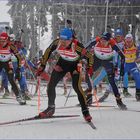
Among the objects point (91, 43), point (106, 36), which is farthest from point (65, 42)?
point (106, 36)

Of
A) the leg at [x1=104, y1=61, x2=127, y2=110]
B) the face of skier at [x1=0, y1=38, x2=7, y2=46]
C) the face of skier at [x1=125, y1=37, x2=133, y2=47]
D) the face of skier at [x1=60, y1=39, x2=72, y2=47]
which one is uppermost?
the face of skier at [x1=60, y1=39, x2=72, y2=47]

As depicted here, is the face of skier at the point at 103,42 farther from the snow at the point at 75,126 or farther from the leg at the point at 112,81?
the snow at the point at 75,126

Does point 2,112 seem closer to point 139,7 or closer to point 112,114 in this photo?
point 112,114

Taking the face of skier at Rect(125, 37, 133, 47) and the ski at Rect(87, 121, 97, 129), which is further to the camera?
the face of skier at Rect(125, 37, 133, 47)

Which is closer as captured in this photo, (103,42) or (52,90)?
(52,90)

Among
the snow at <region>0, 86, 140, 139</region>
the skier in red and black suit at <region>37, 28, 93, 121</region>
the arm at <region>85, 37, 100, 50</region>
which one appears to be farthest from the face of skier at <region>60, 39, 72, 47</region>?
the arm at <region>85, 37, 100, 50</region>

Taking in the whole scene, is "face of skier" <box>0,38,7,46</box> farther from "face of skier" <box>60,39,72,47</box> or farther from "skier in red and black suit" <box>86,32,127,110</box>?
"face of skier" <box>60,39,72,47</box>

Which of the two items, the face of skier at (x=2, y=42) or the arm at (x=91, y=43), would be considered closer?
the arm at (x=91, y=43)

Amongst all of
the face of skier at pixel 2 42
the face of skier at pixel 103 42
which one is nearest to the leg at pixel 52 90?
the face of skier at pixel 103 42

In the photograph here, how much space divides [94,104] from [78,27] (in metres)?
35.1

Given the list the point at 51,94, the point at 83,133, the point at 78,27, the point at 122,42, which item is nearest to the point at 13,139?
the point at 83,133

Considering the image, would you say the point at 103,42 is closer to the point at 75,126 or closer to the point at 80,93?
the point at 80,93

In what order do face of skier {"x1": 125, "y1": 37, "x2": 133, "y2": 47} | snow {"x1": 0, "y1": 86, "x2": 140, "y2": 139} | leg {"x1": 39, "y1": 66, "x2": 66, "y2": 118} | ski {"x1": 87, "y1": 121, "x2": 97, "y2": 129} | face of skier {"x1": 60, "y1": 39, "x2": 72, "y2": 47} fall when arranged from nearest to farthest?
1. snow {"x1": 0, "y1": 86, "x2": 140, "y2": 139}
2. ski {"x1": 87, "y1": 121, "x2": 97, "y2": 129}
3. face of skier {"x1": 60, "y1": 39, "x2": 72, "y2": 47}
4. leg {"x1": 39, "y1": 66, "x2": 66, "y2": 118}
5. face of skier {"x1": 125, "y1": 37, "x2": 133, "y2": 47}

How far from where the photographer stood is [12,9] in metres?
57.7
